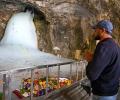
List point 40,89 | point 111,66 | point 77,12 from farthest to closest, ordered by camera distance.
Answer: point 77,12, point 40,89, point 111,66

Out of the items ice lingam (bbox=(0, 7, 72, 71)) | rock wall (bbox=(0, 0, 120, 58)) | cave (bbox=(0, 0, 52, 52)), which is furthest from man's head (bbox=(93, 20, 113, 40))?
cave (bbox=(0, 0, 52, 52))

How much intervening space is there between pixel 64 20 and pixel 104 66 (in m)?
17.2

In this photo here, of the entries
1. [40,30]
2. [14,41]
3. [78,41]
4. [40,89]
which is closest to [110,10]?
[78,41]

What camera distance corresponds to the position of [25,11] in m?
21.6

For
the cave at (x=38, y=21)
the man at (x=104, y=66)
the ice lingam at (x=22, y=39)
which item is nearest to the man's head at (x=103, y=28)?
the man at (x=104, y=66)

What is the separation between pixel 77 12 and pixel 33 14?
3.37 m

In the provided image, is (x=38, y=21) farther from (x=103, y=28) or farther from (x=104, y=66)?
(x=104, y=66)

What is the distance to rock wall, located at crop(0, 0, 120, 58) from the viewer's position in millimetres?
19438

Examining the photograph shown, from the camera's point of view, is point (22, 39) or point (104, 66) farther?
point (22, 39)

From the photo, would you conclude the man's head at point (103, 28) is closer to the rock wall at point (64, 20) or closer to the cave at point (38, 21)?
the rock wall at point (64, 20)

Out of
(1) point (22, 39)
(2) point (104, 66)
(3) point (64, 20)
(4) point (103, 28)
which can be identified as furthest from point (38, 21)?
(2) point (104, 66)

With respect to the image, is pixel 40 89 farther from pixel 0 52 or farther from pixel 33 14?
pixel 33 14

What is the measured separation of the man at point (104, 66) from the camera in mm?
3639

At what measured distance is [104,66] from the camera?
3656mm
